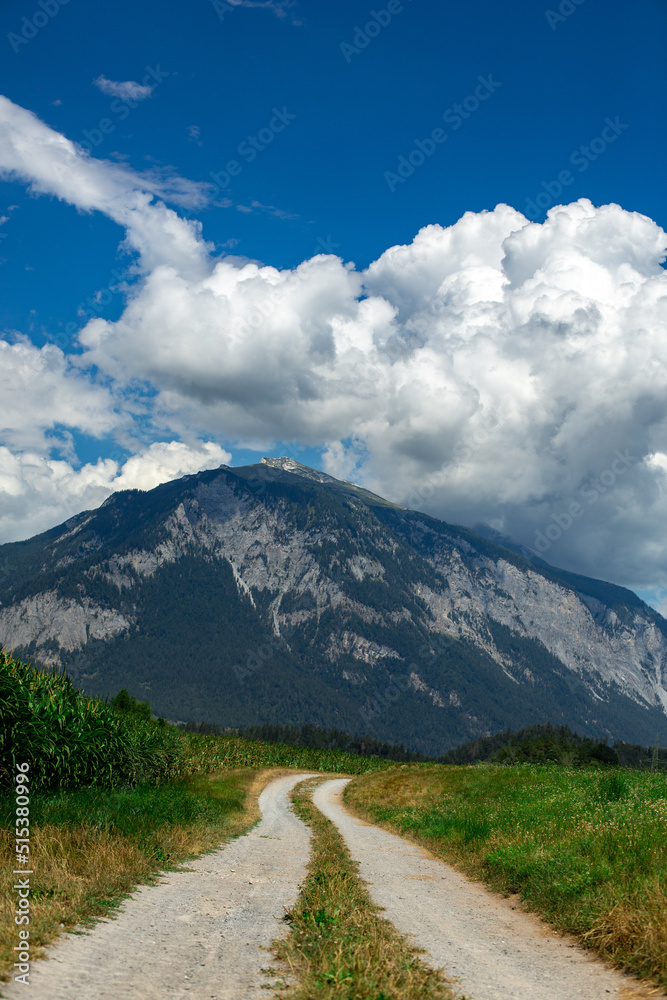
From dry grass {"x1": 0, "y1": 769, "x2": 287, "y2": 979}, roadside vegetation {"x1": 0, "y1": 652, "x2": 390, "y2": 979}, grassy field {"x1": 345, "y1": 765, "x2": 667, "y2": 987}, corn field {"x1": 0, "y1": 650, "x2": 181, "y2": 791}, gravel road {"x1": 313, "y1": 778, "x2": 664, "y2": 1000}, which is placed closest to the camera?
gravel road {"x1": 313, "y1": 778, "x2": 664, "y2": 1000}

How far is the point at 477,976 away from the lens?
8.58 meters

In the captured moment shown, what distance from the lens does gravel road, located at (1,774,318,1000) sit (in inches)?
275

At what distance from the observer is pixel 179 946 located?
880 cm

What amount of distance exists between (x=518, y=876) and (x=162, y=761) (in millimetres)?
25707

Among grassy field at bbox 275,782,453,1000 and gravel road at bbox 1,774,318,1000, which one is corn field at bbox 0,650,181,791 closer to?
gravel road at bbox 1,774,318,1000

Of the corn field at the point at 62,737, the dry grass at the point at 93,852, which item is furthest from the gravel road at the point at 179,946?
the corn field at the point at 62,737

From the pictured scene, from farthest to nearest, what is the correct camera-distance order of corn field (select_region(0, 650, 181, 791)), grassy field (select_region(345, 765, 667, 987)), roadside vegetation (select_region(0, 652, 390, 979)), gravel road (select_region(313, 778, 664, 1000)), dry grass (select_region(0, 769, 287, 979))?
corn field (select_region(0, 650, 181, 791))
roadside vegetation (select_region(0, 652, 390, 979))
grassy field (select_region(345, 765, 667, 987))
dry grass (select_region(0, 769, 287, 979))
gravel road (select_region(313, 778, 664, 1000))

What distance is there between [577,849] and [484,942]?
15.7ft

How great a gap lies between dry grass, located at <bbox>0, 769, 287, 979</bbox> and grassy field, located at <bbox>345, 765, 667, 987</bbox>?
8437mm

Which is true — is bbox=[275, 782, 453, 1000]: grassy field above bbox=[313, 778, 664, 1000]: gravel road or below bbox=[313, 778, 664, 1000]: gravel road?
above

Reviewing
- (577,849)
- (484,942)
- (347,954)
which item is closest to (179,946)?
(347,954)

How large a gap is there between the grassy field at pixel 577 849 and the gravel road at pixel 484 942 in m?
0.46

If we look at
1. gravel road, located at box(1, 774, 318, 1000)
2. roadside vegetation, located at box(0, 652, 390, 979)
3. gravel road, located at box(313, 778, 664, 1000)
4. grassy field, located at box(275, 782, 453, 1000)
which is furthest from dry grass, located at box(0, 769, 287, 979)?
gravel road, located at box(313, 778, 664, 1000)

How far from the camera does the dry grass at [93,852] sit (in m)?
9.12
